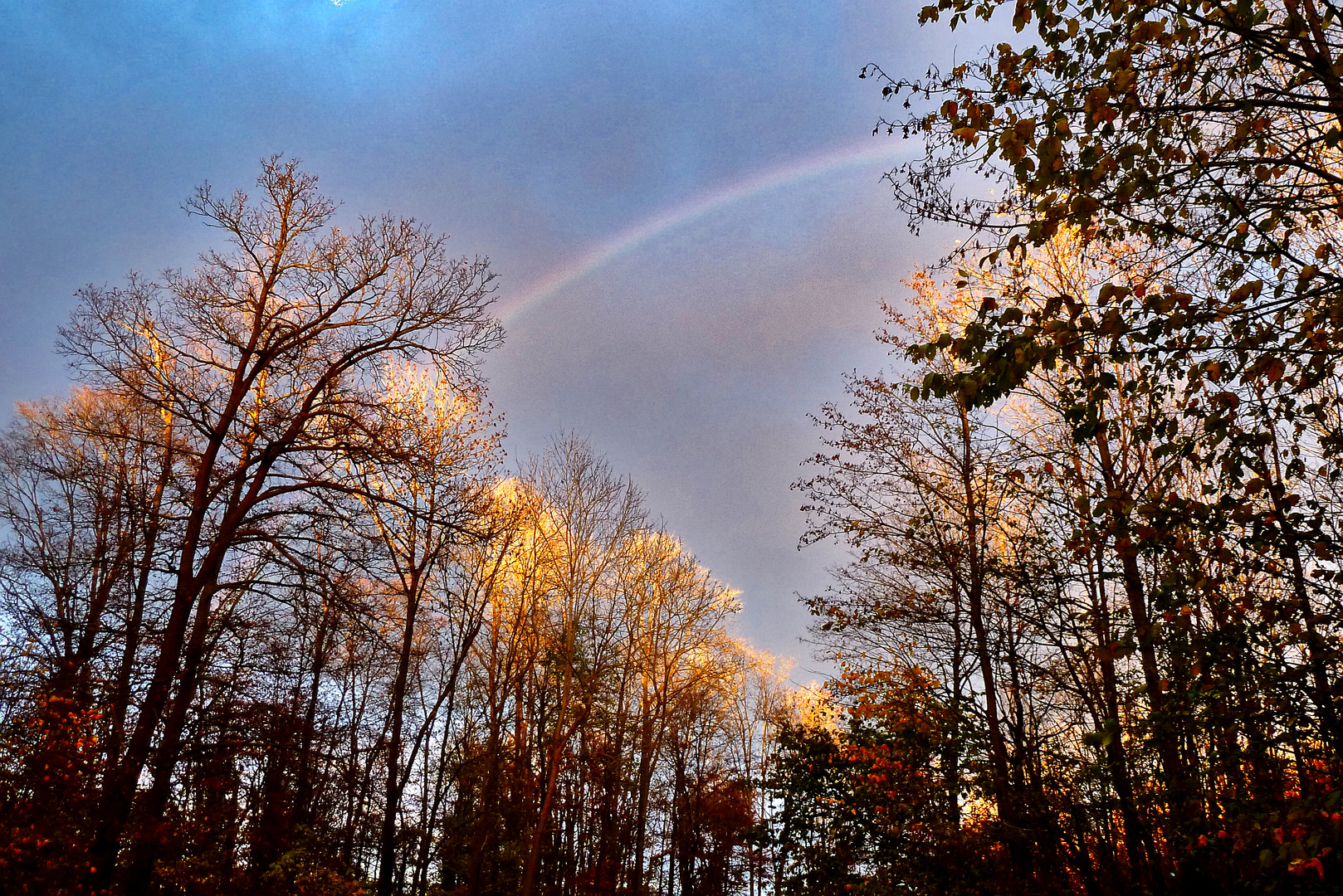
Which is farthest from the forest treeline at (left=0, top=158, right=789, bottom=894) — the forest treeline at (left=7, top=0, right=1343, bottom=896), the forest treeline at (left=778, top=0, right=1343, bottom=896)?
the forest treeline at (left=778, top=0, right=1343, bottom=896)

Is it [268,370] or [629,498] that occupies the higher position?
[629,498]

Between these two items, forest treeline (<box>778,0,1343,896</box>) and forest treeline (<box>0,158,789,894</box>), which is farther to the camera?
forest treeline (<box>0,158,789,894</box>)

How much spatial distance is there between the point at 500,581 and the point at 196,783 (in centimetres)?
772

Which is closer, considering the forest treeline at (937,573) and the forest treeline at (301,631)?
the forest treeline at (937,573)

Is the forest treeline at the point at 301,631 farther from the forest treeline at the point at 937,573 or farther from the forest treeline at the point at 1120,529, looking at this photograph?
the forest treeline at the point at 1120,529

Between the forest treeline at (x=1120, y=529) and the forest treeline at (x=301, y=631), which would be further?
the forest treeline at (x=301, y=631)

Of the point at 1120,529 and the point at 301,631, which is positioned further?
the point at 301,631

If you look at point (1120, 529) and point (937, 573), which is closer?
point (1120, 529)

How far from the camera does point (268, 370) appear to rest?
1104 centimetres

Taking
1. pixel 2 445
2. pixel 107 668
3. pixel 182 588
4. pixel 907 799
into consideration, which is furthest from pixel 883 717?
pixel 2 445

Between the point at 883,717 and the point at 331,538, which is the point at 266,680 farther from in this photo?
the point at 883,717

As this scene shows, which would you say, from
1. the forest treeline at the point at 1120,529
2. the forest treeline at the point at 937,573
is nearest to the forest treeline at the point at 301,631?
the forest treeline at the point at 937,573

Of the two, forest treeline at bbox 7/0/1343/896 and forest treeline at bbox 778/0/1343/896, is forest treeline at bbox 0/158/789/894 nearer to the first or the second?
forest treeline at bbox 7/0/1343/896

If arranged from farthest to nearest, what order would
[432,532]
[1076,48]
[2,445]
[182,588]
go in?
[2,445], [432,532], [182,588], [1076,48]
